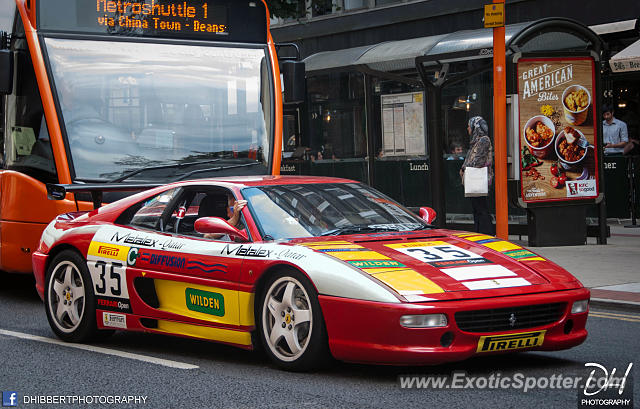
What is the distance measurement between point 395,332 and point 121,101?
5718 mm

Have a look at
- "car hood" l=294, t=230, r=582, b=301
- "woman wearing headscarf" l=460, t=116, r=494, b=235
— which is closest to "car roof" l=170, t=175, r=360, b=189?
"car hood" l=294, t=230, r=582, b=301

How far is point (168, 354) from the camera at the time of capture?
783 cm

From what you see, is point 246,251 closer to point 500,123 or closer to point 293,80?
point 293,80

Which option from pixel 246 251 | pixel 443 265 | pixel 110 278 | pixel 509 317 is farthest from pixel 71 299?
pixel 509 317

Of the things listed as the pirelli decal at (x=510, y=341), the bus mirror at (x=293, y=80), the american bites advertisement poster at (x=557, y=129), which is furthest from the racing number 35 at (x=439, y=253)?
the american bites advertisement poster at (x=557, y=129)

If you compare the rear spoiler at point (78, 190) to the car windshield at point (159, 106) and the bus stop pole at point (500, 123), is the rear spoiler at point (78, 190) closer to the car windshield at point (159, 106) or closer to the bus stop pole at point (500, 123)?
the car windshield at point (159, 106)

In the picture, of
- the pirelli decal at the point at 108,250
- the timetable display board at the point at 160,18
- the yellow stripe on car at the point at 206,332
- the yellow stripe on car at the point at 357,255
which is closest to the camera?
the yellow stripe on car at the point at 357,255

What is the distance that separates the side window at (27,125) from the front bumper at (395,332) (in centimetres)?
510

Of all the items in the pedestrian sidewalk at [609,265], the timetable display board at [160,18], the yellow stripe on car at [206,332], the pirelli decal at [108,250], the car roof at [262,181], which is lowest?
the pedestrian sidewalk at [609,265]

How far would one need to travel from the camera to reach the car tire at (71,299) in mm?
8266

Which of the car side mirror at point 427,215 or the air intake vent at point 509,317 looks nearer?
the air intake vent at point 509,317

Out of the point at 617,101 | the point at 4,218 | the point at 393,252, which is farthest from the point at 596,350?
the point at 617,101

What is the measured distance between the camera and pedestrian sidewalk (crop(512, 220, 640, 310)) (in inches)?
404

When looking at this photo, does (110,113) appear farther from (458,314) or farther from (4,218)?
(458,314)
